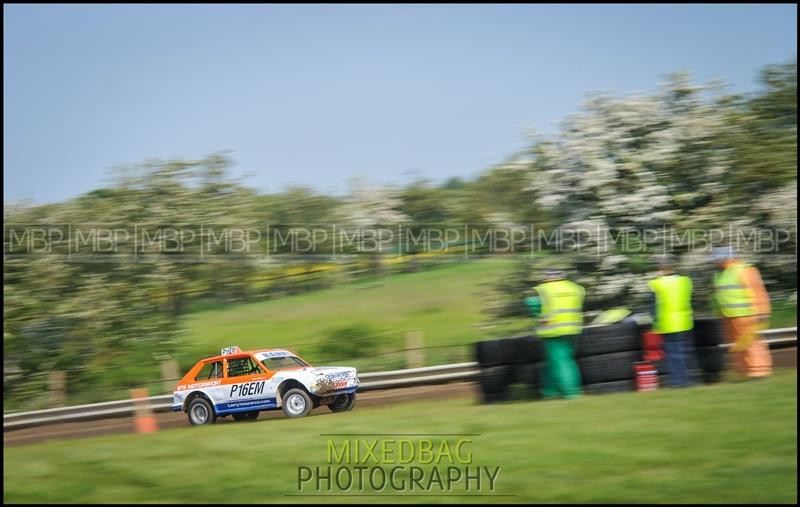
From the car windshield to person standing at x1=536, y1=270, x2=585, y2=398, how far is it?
3.24 m

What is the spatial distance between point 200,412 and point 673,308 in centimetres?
634

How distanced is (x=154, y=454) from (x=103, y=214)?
1404cm

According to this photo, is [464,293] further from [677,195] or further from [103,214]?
[103,214]

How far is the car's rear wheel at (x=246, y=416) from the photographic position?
10516mm

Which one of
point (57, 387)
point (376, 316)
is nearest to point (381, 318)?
point (376, 316)

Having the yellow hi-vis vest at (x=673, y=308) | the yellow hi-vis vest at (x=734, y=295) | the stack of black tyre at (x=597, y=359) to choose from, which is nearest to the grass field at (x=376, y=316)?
the stack of black tyre at (x=597, y=359)

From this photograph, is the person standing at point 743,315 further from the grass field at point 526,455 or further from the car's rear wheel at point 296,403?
the car's rear wheel at point 296,403

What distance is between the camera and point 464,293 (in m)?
20.1

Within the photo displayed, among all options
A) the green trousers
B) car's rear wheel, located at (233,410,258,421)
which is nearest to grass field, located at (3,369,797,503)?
car's rear wheel, located at (233,410,258,421)

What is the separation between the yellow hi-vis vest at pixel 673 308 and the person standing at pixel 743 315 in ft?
2.22

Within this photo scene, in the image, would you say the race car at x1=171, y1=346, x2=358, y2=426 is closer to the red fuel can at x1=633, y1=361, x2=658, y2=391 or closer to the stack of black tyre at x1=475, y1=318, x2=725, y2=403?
the stack of black tyre at x1=475, y1=318, x2=725, y2=403

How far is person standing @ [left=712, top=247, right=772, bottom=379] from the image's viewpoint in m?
11.4

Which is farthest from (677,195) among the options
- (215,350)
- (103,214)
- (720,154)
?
(103,214)

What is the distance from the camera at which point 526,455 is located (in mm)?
7895
